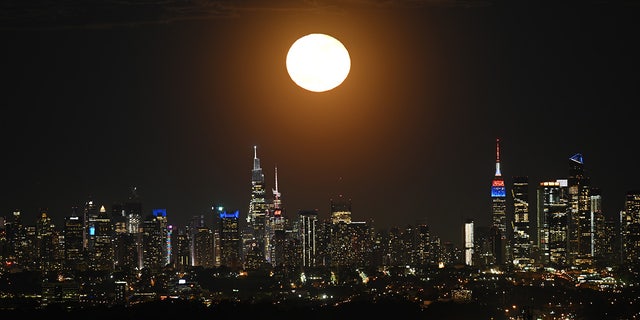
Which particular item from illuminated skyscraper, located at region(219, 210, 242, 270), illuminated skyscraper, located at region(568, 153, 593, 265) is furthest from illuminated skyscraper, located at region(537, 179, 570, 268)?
illuminated skyscraper, located at region(219, 210, 242, 270)

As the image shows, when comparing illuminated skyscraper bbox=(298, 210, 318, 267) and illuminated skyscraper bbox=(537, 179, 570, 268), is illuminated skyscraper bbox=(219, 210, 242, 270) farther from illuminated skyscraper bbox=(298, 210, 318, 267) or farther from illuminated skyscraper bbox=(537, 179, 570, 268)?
illuminated skyscraper bbox=(537, 179, 570, 268)

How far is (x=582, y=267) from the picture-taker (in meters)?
59.9

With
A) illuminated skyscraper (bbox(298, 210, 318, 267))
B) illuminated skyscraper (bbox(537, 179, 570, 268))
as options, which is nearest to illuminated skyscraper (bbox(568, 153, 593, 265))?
illuminated skyscraper (bbox(537, 179, 570, 268))

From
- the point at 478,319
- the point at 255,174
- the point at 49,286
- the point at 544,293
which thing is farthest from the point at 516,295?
the point at 255,174

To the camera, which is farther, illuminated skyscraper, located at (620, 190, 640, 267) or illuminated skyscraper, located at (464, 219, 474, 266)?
illuminated skyscraper, located at (464, 219, 474, 266)

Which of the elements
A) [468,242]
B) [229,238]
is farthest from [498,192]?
[229,238]

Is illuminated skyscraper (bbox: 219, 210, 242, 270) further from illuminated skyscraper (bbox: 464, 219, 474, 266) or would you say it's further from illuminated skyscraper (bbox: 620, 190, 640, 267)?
illuminated skyscraper (bbox: 620, 190, 640, 267)

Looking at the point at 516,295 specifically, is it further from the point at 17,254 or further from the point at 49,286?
the point at 17,254

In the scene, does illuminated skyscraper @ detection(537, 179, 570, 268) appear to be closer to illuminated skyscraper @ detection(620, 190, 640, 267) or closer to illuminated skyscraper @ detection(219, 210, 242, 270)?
illuminated skyscraper @ detection(620, 190, 640, 267)

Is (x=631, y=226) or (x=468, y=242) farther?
(x=468, y=242)

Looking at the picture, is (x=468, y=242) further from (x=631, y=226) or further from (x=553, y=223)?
(x=631, y=226)

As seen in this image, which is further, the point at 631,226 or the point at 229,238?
the point at 229,238

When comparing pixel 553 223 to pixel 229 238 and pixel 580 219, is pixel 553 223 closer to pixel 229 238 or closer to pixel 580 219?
pixel 580 219

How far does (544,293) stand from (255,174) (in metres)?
40.6
